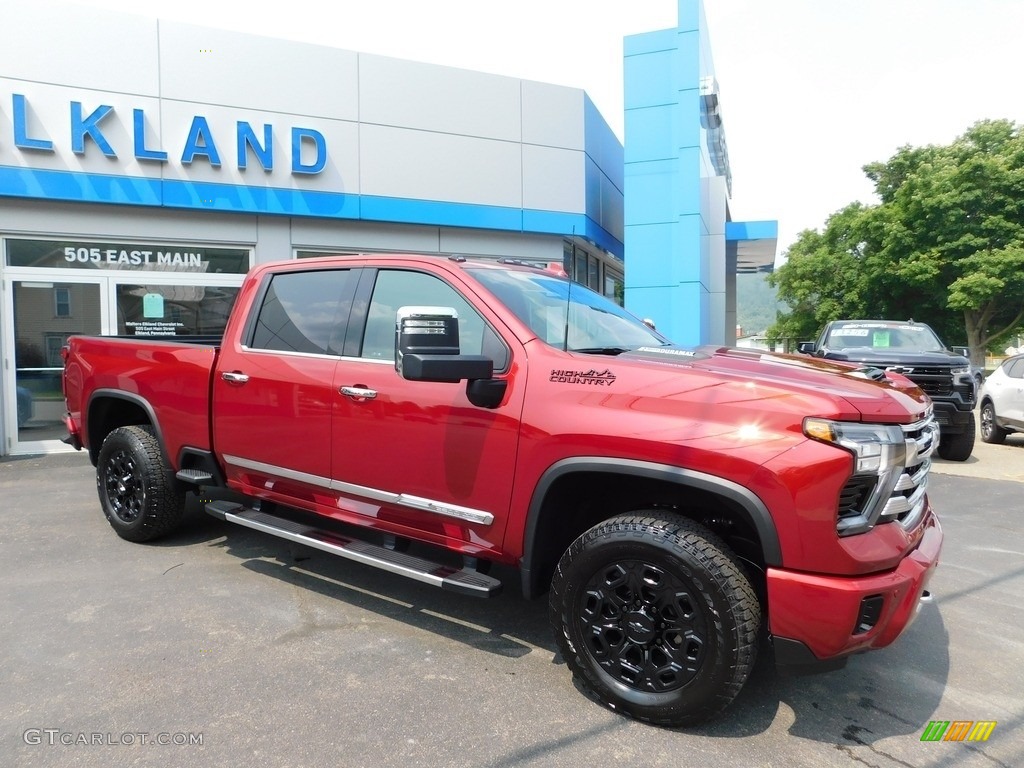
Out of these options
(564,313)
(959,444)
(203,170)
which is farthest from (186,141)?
(959,444)

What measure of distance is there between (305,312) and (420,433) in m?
1.32

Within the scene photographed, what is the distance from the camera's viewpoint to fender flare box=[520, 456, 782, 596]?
251 cm

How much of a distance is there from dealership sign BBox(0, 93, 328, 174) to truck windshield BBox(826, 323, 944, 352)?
793 cm

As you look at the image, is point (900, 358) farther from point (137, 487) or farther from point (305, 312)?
point (137, 487)

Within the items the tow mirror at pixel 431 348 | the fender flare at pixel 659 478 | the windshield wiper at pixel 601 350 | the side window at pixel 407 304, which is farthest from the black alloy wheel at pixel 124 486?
the windshield wiper at pixel 601 350

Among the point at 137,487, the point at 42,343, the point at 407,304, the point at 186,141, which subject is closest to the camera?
the point at 407,304

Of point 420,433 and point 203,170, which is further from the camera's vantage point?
point 203,170

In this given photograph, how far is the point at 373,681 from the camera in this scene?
123 inches

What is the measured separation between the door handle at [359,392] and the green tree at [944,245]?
28620 mm

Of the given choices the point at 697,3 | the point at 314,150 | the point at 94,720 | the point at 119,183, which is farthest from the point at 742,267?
the point at 94,720

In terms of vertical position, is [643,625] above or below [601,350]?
below

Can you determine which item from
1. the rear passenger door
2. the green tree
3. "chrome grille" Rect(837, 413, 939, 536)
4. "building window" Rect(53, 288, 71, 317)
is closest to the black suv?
the rear passenger door

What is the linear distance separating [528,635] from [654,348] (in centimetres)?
163

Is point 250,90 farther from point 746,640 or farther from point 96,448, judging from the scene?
point 746,640
